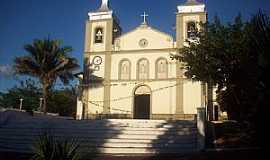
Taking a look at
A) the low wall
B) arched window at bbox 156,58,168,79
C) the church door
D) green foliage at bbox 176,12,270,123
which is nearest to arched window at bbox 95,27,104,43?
arched window at bbox 156,58,168,79

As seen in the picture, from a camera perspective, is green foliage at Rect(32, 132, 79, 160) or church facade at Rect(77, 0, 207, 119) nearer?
green foliage at Rect(32, 132, 79, 160)

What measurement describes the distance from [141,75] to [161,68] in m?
1.76

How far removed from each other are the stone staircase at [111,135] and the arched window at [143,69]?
1133cm

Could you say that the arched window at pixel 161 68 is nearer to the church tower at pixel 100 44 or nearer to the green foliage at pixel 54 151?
the church tower at pixel 100 44

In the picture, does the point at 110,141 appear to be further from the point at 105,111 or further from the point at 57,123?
the point at 105,111

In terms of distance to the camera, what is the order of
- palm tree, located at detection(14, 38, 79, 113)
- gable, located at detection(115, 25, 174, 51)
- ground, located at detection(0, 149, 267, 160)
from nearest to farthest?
ground, located at detection(0, 149, 267, 160) < palm tree, located at detection(14, 38, 79, 113) < gable, located at detection(115, 25, 174, 51)

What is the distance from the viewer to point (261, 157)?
38.2 ft

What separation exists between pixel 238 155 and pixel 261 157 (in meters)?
0.88

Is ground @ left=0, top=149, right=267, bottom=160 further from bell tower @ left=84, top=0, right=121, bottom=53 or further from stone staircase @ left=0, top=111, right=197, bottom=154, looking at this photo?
bell tower @ left=84, top=0, right=121, bottom=53

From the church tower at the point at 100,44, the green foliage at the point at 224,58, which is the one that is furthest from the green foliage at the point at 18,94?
the green foliage at the point at 224,58

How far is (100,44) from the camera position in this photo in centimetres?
3156

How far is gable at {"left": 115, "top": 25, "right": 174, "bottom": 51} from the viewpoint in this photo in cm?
3030

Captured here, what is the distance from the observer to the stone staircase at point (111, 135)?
1513 cm

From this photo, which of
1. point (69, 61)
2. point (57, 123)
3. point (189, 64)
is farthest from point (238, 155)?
point (69, 61)
